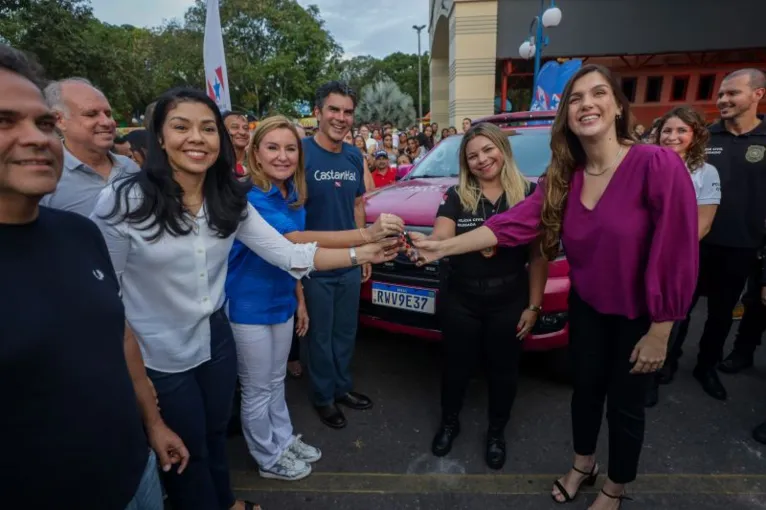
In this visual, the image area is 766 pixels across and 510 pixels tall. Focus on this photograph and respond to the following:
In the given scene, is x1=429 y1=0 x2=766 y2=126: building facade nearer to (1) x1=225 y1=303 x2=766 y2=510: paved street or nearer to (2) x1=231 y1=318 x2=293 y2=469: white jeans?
(1) x1=225 y1=303 x2=766 y2=510: paved street

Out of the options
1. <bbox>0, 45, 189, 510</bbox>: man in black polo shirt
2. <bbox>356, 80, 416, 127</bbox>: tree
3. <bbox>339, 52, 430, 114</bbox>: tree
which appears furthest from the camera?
<bbox>339, 52, 430, 114</bbox>: tree

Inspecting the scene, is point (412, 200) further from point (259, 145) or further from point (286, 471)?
point (286, 471)

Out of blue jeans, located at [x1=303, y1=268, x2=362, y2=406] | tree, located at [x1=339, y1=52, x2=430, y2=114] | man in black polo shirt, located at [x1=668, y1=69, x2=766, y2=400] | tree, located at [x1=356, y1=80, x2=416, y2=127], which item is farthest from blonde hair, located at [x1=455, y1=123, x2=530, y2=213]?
tree, located at [x1=339, y1=52, x2=430, y2=114]

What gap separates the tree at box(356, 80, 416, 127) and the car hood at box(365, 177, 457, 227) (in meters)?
30.2

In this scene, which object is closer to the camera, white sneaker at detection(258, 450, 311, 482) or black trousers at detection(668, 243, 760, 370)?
white sneaker at detection(258, 450, 311, 482)

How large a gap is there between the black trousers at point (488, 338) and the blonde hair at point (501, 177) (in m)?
0.45

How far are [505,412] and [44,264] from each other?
2262 millimetres

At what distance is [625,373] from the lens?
6.48 feet

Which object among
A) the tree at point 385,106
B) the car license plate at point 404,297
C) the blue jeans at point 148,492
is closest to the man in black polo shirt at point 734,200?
the car license plate at point 404,297

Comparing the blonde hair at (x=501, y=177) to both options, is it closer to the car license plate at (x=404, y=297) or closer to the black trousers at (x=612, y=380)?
the black trousers at (x=612, y=380)

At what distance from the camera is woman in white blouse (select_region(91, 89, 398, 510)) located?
1562mm

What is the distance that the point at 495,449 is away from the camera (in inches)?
100

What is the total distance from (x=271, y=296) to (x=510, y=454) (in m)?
1.63

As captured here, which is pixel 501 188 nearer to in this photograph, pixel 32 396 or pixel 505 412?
pixel 505 412
